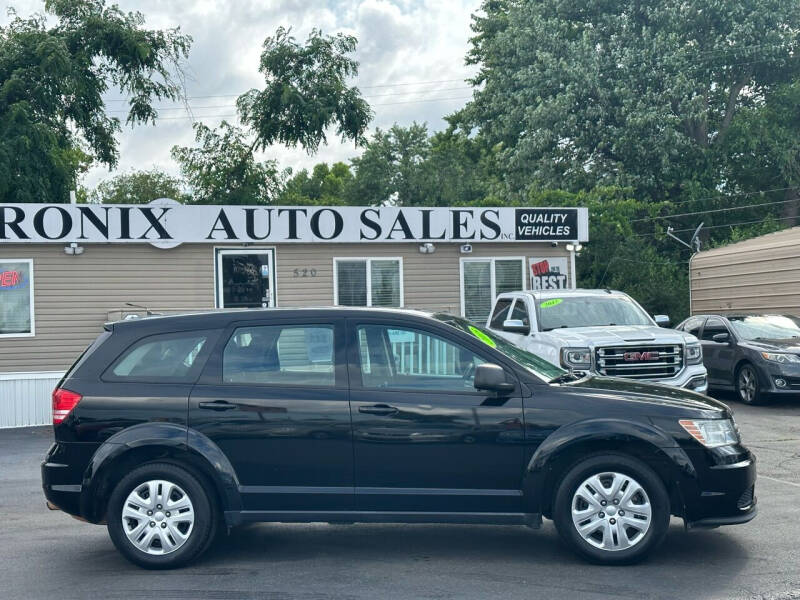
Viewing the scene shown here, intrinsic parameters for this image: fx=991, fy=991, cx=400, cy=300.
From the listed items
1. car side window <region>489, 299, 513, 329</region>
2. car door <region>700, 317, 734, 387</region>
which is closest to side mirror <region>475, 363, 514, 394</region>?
car side window <region>489, 299, 513, 329</region>

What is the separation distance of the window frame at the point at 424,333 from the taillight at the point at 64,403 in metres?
1.80

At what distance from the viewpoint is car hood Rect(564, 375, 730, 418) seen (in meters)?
6.35

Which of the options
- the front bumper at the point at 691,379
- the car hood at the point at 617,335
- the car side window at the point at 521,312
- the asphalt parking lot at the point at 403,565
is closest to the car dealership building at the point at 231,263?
the car side window at the point at 521,312

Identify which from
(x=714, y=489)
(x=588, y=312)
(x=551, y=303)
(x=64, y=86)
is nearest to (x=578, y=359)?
(x=588, y=312)

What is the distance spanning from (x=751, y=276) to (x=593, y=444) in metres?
15.3

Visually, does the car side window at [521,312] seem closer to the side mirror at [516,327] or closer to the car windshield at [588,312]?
the side mirror at [516,327]

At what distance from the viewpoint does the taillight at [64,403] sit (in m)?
6.47

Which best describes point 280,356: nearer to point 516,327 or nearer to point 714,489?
point 714,489

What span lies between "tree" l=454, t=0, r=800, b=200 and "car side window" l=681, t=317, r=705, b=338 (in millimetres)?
18399

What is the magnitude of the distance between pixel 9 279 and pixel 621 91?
24278 mm

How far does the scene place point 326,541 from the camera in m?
7.14

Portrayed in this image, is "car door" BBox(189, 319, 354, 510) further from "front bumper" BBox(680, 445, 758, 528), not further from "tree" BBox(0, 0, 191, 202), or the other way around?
"tree" BBox(0, 0, 191, 202)

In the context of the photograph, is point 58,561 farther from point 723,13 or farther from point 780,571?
point 723,13

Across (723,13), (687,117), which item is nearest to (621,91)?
(687,117)
